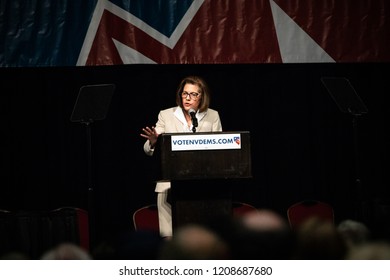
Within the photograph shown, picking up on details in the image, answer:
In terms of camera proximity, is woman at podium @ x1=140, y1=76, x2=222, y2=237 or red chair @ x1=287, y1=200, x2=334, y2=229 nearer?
woman at podium @ x1=140, y1=76, x2=222, y2=237

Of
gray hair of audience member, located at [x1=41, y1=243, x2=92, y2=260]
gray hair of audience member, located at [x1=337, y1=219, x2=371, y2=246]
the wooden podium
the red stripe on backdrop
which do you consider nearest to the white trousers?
the wooden podium

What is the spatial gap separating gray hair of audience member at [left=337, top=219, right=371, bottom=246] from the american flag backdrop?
447 centimetres

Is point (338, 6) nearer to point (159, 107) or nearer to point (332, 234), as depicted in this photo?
point (159, 107)

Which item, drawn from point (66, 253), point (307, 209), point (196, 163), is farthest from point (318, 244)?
point (307, 209)

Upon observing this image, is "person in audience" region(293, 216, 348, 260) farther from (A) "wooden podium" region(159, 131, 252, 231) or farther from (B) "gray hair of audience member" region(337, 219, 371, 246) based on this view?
(A) "wooden podium" region(159, 131, 252, 231)

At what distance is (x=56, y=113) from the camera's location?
244 inches

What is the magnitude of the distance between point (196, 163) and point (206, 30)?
98.1 inches

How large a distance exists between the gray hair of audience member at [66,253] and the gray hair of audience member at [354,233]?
1.52ft

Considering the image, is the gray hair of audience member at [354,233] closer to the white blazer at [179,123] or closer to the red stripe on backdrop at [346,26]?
the white blazer at [179,123]

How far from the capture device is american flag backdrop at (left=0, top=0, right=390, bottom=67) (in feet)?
18.6

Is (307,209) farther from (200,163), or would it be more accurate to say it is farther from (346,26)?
(200,163)
